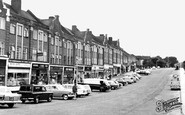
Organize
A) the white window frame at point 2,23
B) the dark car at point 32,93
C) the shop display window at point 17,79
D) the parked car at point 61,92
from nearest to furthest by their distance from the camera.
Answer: the dark car at point 32,93 < the parked car at point 61,92 < the shop display window at point 17,79 < the white window frame at point 2,23

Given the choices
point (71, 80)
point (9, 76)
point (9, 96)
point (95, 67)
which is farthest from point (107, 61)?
point (9, 96)

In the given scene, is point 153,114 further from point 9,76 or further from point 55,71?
point 55,71

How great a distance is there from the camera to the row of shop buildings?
35438 millimetres

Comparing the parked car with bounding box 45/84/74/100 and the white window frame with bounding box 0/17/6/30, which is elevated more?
the white window frame with bounding box 0/17/6/30

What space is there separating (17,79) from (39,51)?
28.2 ft

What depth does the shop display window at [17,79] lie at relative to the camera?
113ft

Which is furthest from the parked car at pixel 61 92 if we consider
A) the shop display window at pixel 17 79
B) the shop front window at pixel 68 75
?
the shop front window at pixel 68 75

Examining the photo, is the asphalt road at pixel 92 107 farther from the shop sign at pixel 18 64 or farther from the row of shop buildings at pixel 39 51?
the row of shop buildings at pixel 39 51

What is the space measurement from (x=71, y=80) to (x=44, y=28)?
1258 cm

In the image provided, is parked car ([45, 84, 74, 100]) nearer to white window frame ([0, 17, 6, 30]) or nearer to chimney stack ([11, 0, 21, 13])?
white window frame ([0, 17, 6, 30])

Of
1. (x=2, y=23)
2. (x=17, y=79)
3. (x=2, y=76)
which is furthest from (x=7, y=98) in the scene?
(x=2, y=23)

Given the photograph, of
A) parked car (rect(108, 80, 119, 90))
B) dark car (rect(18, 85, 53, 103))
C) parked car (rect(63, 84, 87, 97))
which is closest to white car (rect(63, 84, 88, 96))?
parked car (rect(63, 84, 87, 97))

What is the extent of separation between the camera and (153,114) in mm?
19094

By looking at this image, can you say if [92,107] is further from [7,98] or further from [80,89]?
[80,89]
